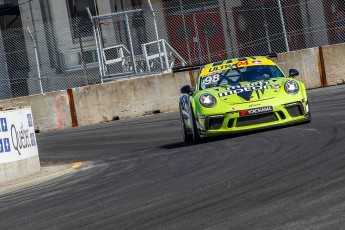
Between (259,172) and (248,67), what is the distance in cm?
606

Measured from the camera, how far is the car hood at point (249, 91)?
1392 cm

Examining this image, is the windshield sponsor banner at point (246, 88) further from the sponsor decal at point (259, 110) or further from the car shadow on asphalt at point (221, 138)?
the car shadow on asphalt at point (221, 138)

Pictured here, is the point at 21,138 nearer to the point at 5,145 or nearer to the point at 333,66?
the point at 5,145

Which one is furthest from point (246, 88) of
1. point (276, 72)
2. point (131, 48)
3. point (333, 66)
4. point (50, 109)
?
point (131, 48)

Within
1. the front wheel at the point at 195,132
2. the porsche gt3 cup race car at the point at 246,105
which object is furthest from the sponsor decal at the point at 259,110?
the front wheel at the point at 195,132

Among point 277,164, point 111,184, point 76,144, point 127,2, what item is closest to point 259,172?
point 277,164

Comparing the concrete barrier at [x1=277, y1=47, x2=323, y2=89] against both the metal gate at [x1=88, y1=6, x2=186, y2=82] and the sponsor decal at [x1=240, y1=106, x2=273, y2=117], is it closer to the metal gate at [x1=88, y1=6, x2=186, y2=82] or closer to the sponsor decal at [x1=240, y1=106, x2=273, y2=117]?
the metal gate at [x1=88, y1=6, x2=186, y2=82]

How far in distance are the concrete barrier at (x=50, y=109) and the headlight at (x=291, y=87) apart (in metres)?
10.8

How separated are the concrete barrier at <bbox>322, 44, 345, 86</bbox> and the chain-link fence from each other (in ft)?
8.21

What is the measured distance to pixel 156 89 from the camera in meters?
24.0

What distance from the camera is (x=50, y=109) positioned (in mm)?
24312

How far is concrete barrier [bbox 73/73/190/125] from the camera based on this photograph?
23906mm

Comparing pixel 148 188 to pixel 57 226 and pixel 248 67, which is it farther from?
pixel 248 67

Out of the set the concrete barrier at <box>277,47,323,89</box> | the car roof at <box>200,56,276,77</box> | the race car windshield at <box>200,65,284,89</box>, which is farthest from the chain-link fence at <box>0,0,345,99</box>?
the race car windshield at <box>200,65,284,89</box>
